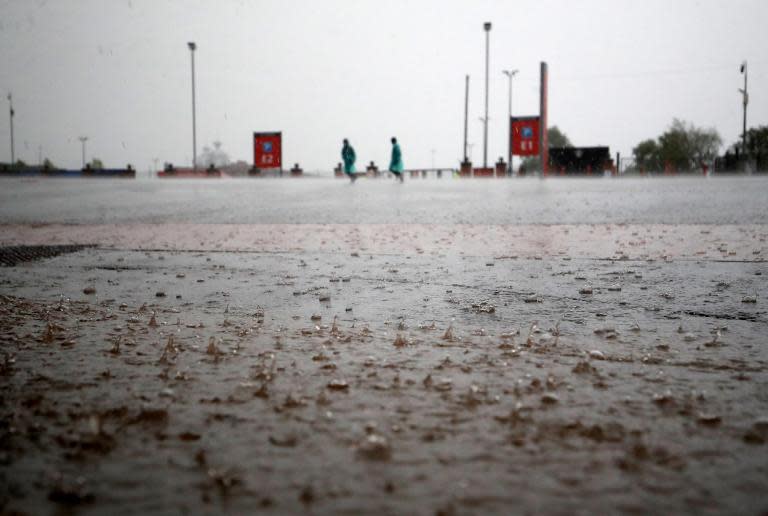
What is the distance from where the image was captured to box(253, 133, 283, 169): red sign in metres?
41.4

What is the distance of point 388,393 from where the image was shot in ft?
4.54

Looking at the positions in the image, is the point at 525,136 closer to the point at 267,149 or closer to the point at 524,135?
the point at 524,135

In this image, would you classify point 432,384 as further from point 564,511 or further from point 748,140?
point 748,140

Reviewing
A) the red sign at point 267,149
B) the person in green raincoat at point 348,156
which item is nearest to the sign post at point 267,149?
the red sign at point 267,149

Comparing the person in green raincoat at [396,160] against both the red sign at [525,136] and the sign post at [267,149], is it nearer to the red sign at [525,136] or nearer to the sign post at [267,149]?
the red sign at [525,136]

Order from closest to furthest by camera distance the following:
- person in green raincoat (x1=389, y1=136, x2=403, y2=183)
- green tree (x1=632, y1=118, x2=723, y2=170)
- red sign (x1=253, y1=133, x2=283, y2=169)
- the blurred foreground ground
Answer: the blurred foreground ground
person in green raincoat (x1=389, y1=136, x2=403, y2=183)
red sign (x1=253, y1=133, x2=283, y2=169)
green tree (x1=632, y1=118, x2=723, y2=170)

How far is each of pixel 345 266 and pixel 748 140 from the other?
7892cm

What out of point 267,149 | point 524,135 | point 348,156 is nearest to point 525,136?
point 524,135

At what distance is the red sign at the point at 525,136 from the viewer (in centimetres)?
3859

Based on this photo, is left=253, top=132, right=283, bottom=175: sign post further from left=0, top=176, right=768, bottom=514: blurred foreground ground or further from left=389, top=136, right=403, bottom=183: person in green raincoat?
left=0, top=176, right=768, bottom=514: blurred foreground ground

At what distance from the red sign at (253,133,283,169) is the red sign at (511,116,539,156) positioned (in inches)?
598

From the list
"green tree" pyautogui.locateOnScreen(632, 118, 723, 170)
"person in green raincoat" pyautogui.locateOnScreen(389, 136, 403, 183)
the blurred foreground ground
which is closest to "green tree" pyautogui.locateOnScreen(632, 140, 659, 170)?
"green tree" pyautogui.locateOnScreen(632, 118, 723, 170)

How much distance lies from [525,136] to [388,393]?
3948 centimetres

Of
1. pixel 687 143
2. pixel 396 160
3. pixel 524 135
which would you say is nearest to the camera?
pixel 396 160
